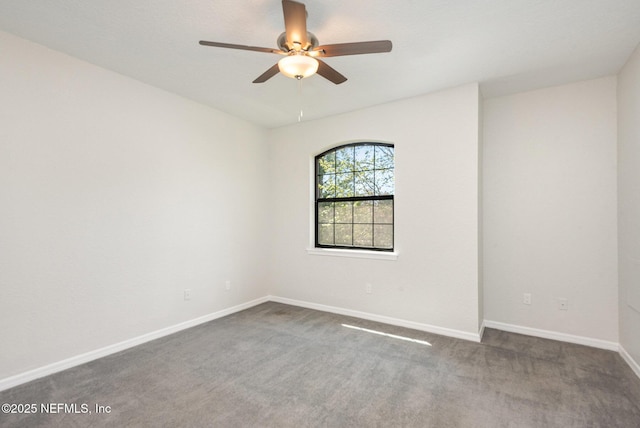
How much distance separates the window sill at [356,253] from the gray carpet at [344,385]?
887 millimetres

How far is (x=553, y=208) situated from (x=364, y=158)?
6.93ft

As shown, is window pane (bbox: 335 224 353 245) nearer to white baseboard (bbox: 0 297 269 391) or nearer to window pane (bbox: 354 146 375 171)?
window pane (bbox: 354 146 375 171)

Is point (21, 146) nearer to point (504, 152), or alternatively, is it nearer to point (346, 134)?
point (346, 134)

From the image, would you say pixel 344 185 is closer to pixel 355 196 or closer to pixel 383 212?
pixel 355 196

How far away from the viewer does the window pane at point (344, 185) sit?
4.05 m

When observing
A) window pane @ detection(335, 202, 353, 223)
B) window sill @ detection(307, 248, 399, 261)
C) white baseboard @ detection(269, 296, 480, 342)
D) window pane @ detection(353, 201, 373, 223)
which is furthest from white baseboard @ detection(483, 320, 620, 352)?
window pane @ detection(335, 202, 353, 223)

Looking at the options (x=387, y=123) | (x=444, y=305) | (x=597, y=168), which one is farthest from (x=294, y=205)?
(x=597, y=168)

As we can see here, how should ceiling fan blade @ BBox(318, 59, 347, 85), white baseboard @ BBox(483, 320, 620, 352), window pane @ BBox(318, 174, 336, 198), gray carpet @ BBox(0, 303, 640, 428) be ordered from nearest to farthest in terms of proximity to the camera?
gray carpet @ BBox(0, 303, 640, 428), ceiling fan blade @ BBox(318, 59, 347, 85), white baseboard @ BBox(483, 320, 620, 352), window pane @ BBox(318, 174, 336, 198)

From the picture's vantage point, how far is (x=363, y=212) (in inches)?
155

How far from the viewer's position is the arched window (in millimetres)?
3777

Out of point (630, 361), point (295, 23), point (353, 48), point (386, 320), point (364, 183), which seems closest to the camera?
point (295, 23)

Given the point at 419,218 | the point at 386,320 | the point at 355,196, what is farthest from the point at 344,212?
the point at 386,320

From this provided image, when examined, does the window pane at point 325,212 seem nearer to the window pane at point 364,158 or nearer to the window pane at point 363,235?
the window pane at point 363,235

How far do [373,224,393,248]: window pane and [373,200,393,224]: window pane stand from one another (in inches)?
2.5
